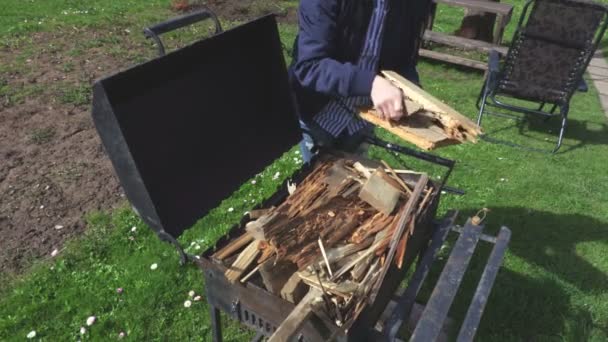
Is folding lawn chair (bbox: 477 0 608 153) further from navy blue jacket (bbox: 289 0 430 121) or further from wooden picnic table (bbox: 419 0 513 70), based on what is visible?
navy blue jacket (bbox: 289 0 430 121)

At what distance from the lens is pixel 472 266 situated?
3678mm

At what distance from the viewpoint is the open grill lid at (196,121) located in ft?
5.94

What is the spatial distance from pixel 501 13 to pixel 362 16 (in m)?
5.57

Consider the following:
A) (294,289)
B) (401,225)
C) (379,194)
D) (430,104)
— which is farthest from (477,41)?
(294,289)

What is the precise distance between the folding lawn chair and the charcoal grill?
12.7 feet

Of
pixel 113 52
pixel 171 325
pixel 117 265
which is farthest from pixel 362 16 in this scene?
pixel 113 52

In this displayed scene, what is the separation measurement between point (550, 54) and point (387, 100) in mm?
4473

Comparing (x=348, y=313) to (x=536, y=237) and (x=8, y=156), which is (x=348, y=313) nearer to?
(x=536, y=237)

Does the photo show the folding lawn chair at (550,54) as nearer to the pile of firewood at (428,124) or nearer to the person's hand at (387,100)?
the pile of firewood at (428,124)

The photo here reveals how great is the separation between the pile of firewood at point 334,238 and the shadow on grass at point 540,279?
58.2 inches

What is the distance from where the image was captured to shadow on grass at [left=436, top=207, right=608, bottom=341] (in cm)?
321

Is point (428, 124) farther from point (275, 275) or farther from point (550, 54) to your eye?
point (550, 54)

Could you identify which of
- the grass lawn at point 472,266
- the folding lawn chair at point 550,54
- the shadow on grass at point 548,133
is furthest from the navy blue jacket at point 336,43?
the shadow on grass at point 548,133

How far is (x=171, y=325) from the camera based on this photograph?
10.3 ft
